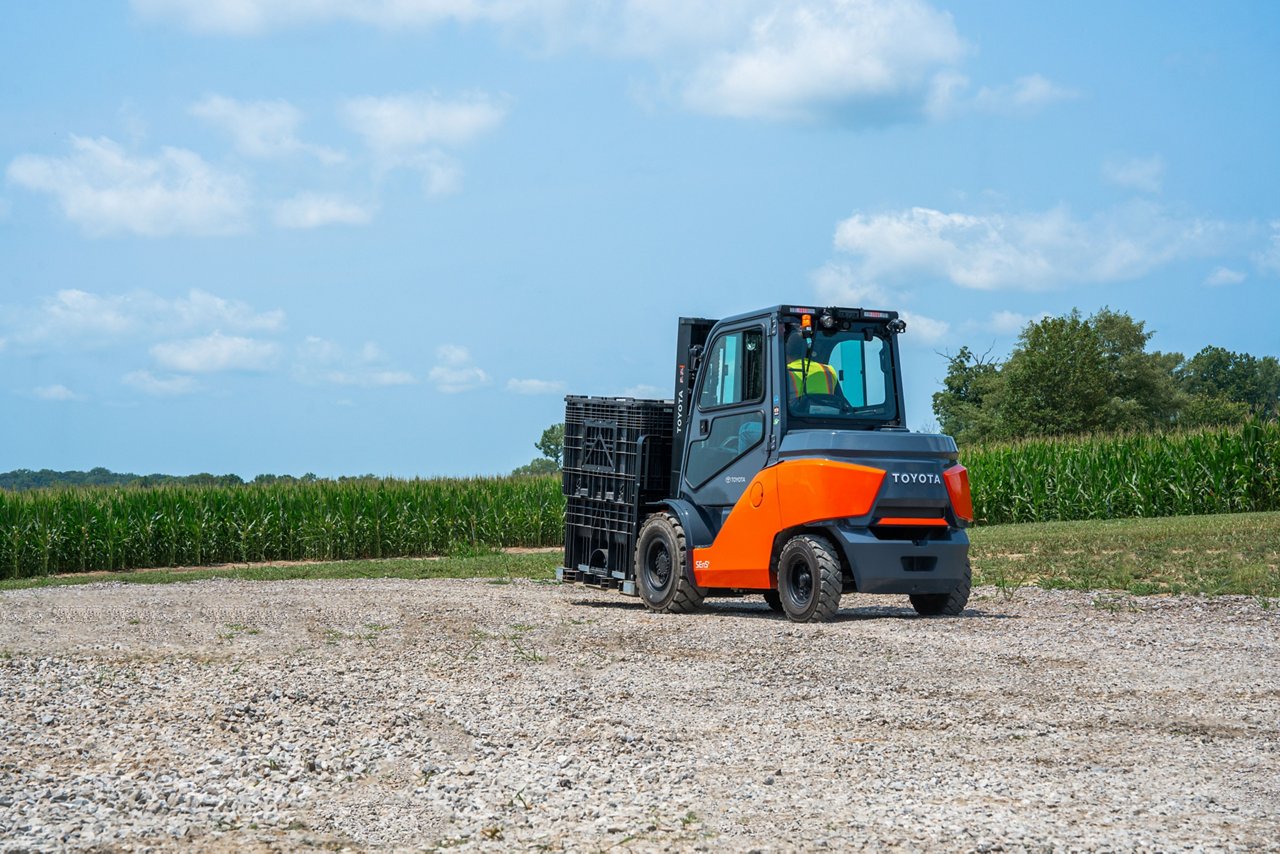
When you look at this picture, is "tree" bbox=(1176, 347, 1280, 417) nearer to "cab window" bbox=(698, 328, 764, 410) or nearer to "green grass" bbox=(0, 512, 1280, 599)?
"green grass" bbox=(0, 512, 1280, 599)

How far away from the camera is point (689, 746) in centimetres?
731

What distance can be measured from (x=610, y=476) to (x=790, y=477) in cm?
318

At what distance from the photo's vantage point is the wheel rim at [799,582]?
42.7 feet

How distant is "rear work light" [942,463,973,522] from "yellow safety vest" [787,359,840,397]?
1.45m

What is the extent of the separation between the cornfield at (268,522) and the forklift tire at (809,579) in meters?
17.4

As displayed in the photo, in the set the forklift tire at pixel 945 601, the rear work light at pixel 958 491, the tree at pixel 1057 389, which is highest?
the tree at pixel 1057 389

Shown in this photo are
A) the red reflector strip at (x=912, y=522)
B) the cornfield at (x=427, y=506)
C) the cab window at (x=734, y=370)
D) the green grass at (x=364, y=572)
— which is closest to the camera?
the red reflector strip at (x=912, y=522)

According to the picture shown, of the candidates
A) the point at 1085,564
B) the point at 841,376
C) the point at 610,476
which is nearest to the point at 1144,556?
the point at 1085,564

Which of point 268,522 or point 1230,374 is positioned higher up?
point 1230,374

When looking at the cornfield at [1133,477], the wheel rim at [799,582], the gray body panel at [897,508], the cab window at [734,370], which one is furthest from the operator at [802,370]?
the cornfield at [1133,477]

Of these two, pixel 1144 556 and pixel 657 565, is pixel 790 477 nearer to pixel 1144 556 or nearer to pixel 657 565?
pixel 657 565

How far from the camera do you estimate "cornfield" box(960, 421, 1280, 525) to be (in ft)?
99.1

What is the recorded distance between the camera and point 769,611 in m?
15.3

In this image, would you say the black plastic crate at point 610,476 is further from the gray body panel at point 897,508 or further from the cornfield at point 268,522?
the cornfield at point 268,522
